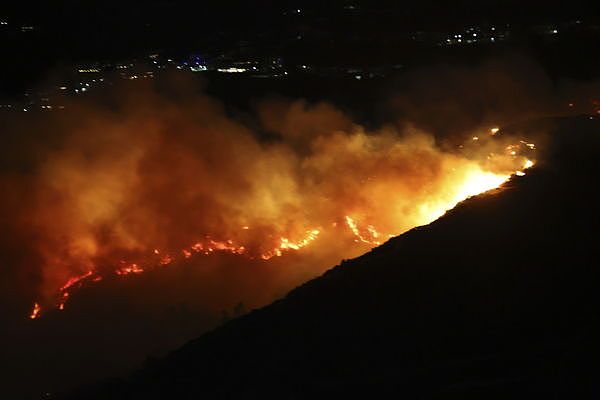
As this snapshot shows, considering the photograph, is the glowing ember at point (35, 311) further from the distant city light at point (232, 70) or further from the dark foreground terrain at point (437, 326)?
the distant city light at point (232, 70)

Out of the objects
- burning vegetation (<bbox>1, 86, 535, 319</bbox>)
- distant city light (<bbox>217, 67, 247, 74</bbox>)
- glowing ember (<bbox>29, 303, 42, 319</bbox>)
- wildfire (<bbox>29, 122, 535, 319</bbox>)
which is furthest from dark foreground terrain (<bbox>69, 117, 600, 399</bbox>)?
distant city light (<bbox>217, 67, 247, 74</bbox>)

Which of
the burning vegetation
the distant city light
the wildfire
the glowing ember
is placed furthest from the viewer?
the distant city light

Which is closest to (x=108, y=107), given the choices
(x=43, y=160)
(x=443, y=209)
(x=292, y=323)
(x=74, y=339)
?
(x=43, y=160)

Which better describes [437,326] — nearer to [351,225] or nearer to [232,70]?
[351,225]

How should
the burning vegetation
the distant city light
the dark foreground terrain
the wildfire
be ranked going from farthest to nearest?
the distant city light
the burning vegetation
the wildfire
the dark foreground terrain

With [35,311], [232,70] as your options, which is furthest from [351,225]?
[232,70]

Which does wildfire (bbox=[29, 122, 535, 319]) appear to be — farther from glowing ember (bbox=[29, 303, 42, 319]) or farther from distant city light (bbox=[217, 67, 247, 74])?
distant city light (bbox=[217, 67, 247, 74])

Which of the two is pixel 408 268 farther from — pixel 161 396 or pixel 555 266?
pixel 161 396
